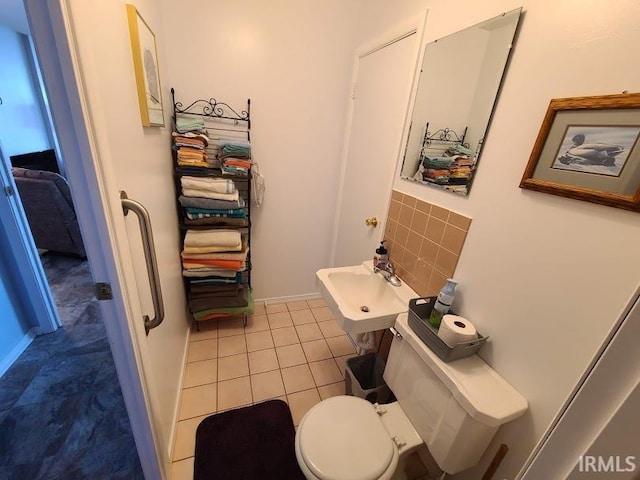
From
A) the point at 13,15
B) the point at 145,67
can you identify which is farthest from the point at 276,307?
the point at 13,15

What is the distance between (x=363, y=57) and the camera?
5.83 feet

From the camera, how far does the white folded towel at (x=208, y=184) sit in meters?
1.60

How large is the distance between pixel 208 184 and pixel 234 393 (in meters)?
1.28

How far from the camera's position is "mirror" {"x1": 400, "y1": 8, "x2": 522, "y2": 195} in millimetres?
947

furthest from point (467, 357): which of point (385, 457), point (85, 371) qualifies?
point (85, 371)

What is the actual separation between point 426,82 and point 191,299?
1962 millimetres

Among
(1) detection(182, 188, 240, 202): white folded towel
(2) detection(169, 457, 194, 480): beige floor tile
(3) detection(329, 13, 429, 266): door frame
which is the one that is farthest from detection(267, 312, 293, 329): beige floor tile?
(1) detection(182, 188, 240, 202): white folded towel

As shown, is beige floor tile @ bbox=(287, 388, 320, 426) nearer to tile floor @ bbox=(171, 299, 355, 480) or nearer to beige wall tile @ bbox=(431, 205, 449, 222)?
tile floor @ bbox=(171, 299, 355, 480)

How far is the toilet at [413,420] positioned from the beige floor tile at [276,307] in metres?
1.30

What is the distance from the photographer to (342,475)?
905 millimetres

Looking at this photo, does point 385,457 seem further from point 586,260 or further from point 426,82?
point 426,82

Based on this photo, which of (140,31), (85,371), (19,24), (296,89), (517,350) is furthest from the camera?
(19,24)

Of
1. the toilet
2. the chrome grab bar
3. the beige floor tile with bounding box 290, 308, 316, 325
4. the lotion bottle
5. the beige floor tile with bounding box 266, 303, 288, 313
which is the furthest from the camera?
the beige floor tile with bounding box 266, 303, 288, 313

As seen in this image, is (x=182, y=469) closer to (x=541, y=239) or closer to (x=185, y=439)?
(x=185, y=439)
